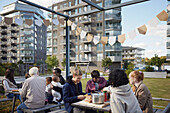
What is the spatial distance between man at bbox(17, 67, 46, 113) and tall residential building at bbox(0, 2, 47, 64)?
5423 centimetres

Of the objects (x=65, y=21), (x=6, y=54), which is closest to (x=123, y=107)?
(x=65, y=21)

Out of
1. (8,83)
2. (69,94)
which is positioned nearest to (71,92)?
(69,94)

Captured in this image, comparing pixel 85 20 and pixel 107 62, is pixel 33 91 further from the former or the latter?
pixel 85 20

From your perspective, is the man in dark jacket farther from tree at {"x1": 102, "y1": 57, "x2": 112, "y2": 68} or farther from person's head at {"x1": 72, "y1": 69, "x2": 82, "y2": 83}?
tree at {"x1": 102, "y1": 57, "x2": 112, "y2": 68}

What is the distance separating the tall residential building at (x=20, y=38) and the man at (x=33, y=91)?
178 ft

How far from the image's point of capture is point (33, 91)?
3.55 metres

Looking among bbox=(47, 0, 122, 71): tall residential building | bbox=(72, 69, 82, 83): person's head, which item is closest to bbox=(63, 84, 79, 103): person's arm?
bbox=(72, 69, 82, 83): person's head

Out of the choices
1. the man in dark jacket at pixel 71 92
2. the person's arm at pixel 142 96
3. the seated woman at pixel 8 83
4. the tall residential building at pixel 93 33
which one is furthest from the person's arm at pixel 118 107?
the tall residential building at pixel 93 33

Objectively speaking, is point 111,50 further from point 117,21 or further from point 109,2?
point 109,2

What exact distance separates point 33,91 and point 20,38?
56861mm

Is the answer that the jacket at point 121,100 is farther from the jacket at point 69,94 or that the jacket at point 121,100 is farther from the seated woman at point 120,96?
the jacket at point 69,94

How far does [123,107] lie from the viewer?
2.08 m

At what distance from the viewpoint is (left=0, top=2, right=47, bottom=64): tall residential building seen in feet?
181

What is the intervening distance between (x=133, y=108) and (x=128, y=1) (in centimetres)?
325
